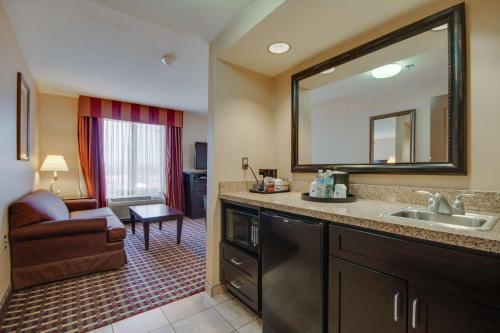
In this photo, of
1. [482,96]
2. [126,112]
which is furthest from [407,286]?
[126,112]

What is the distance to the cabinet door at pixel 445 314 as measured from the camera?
0.77 metres

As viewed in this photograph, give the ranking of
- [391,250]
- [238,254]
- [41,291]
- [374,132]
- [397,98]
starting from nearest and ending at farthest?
1. [391,250]
2. [397,98]
3. [374,132]
4. [238,254]
5. [41,291]

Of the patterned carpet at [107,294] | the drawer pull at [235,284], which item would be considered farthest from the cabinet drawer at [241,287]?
the patterned carpet at [107,294]

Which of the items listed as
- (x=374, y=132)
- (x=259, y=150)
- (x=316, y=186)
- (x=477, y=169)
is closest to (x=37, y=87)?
(x=259, y=150)

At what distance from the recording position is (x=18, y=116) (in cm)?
236

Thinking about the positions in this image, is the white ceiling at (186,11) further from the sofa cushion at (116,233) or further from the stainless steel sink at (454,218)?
the sofa cushion at (116,233)

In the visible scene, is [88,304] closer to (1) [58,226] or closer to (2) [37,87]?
(1) [58,226]

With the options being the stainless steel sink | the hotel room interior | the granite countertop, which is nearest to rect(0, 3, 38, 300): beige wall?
the hotel room interior

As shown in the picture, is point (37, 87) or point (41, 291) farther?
point (37, 87)

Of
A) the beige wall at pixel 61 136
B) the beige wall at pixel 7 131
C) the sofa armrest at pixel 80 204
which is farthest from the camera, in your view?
the beige wall at pixel 61 136

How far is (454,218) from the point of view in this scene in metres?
1.20

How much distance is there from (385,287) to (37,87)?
5.07 metres

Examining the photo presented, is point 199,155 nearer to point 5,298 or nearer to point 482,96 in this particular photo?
point 5,298

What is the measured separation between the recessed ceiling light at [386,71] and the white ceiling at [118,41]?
3.50 ft
